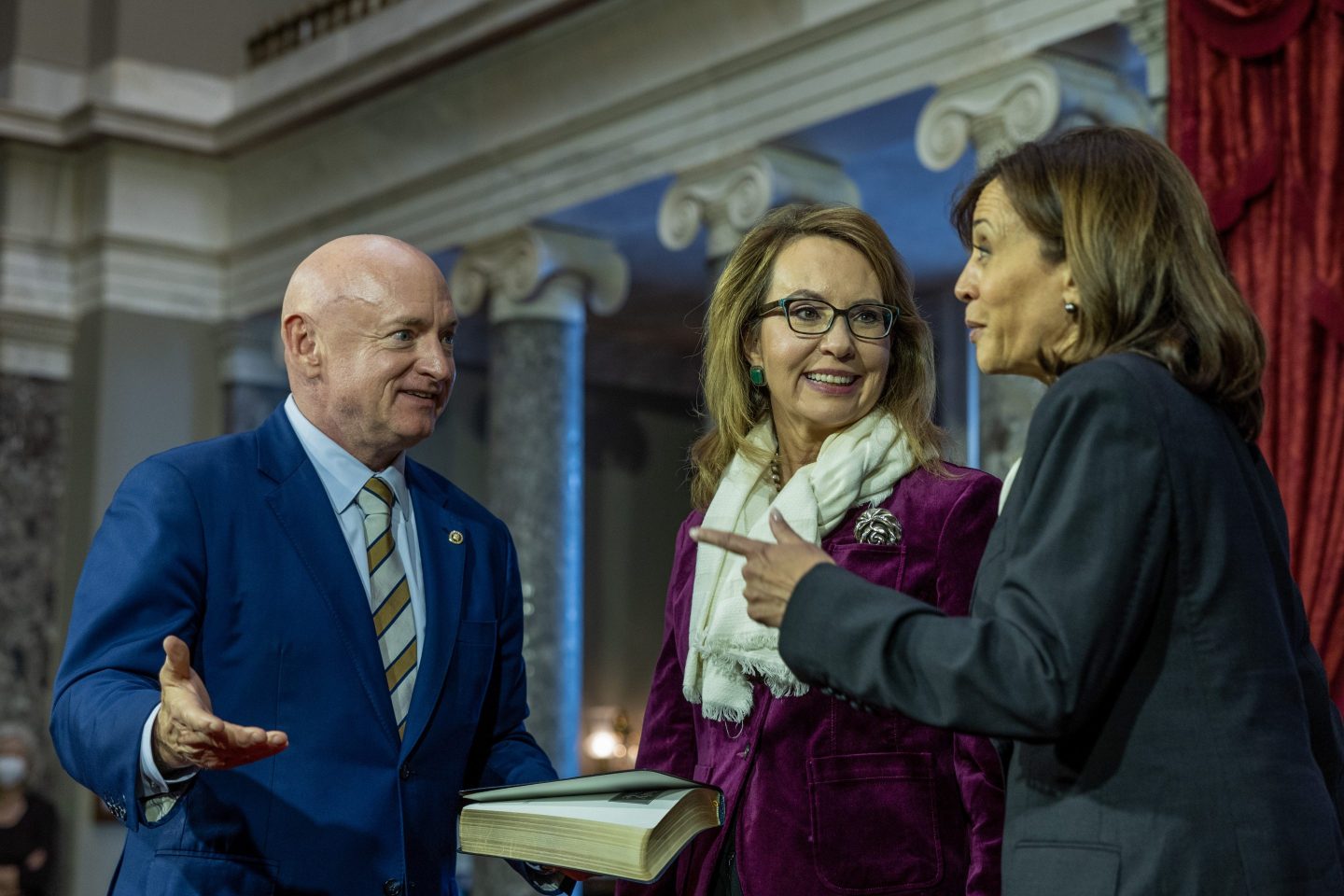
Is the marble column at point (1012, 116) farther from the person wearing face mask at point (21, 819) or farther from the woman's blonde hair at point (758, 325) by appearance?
the person wearing face mask at point (21, 819)

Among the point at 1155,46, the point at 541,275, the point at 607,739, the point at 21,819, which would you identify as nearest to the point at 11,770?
the point at 21,819

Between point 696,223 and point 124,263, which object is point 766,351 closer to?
point 696,223

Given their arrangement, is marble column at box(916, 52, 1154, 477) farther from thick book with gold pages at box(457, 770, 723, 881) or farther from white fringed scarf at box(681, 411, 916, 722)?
thick book with gold pages at box(457, 770, 723, 881)

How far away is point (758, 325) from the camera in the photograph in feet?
9.40

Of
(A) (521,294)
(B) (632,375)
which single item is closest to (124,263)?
(A) (521,294)

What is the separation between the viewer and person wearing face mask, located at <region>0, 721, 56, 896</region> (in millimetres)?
8922

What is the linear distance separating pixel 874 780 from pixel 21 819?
7722mm

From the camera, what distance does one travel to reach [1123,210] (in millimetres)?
→ 1951

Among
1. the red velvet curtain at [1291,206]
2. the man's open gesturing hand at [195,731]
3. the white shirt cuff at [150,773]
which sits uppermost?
the red velvet curtain at [1291,206]

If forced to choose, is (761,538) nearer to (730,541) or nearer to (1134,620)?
(730,541)

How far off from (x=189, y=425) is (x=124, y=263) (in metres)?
1.07

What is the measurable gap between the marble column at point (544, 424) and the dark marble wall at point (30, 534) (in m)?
3.00

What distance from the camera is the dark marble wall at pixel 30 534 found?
1024cm

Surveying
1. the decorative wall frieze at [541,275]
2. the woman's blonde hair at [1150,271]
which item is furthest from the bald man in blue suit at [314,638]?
the decorative wall frieze at [541,275]
